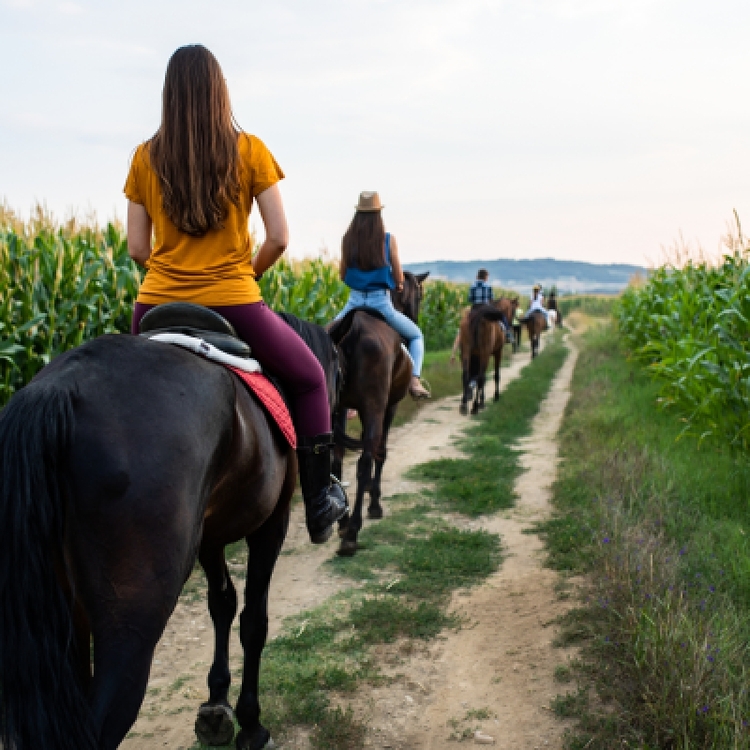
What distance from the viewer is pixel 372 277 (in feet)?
20.6

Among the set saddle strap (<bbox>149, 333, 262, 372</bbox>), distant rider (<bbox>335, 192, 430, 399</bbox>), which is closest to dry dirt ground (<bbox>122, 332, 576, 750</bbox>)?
saddle strap (<bbox>149, 333, 262, 372</bbox>)

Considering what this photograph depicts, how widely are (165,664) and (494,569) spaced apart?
245 cm

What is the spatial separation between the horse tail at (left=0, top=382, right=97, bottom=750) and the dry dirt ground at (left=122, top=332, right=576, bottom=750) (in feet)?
5.45

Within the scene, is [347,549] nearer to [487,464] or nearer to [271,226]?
[271,226]

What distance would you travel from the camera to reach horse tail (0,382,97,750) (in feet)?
5.57

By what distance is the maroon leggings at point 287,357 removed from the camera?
279 centimetres

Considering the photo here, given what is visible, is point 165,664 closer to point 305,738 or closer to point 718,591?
point 305,738

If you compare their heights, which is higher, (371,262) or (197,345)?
(371,262)

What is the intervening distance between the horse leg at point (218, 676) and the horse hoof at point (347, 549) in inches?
82.2

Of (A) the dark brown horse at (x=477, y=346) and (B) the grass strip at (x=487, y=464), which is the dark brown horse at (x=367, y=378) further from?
(A) the dark brown horse at (x=477, y=346)

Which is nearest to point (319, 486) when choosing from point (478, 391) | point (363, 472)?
point (363, 472)

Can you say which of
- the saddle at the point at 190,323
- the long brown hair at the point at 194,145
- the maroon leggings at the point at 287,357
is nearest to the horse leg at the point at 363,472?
the maroon leggings at the point at 287,357

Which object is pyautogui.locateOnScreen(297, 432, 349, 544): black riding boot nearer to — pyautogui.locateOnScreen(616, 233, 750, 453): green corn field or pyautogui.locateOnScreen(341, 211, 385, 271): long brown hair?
pyautogui.locateOnScreen(341, 211, 385, 271): long brown hair

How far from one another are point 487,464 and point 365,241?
11.9 feet
